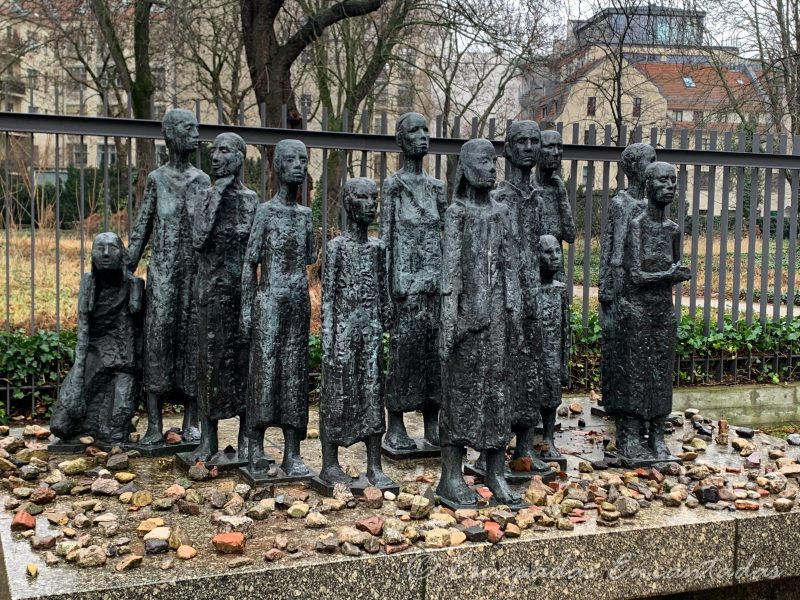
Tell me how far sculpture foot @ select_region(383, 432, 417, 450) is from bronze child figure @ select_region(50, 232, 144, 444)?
5.89 ft

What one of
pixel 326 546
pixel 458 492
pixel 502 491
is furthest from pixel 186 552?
pixel 502 491

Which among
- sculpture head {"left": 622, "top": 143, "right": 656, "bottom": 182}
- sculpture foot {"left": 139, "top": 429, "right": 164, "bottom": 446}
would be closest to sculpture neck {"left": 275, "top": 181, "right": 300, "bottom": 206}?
sculpture foot {"left": 139, "top": 429, "right": 164, "bottom": 446}

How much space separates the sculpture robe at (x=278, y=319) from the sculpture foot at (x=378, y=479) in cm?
52

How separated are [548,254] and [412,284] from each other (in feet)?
3.04

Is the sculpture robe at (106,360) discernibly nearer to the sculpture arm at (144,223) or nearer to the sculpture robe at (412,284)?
the sculpture arm at (144,223)

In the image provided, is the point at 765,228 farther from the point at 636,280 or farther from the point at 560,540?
the point at 560,540

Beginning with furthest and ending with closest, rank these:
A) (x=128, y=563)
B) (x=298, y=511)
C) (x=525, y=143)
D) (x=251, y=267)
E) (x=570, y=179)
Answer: (x=570, y=179)
(x=525, y=143)
(x=251, y=267)
(x=298, y=511)
(x=128, y=563)

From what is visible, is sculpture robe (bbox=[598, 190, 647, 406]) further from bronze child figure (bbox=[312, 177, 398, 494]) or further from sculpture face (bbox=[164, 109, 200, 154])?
sculpture face (bbox=[164, 109, 200, 154])

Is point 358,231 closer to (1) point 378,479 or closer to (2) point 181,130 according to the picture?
(1) point 378,479

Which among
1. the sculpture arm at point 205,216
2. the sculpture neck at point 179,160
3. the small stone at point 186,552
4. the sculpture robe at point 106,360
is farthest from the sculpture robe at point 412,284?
the small stone at point 186,552

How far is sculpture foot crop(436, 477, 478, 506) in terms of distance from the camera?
5.01m

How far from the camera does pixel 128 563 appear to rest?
161 inches

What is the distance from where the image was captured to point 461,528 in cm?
462

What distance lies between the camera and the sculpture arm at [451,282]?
4.94 metres
